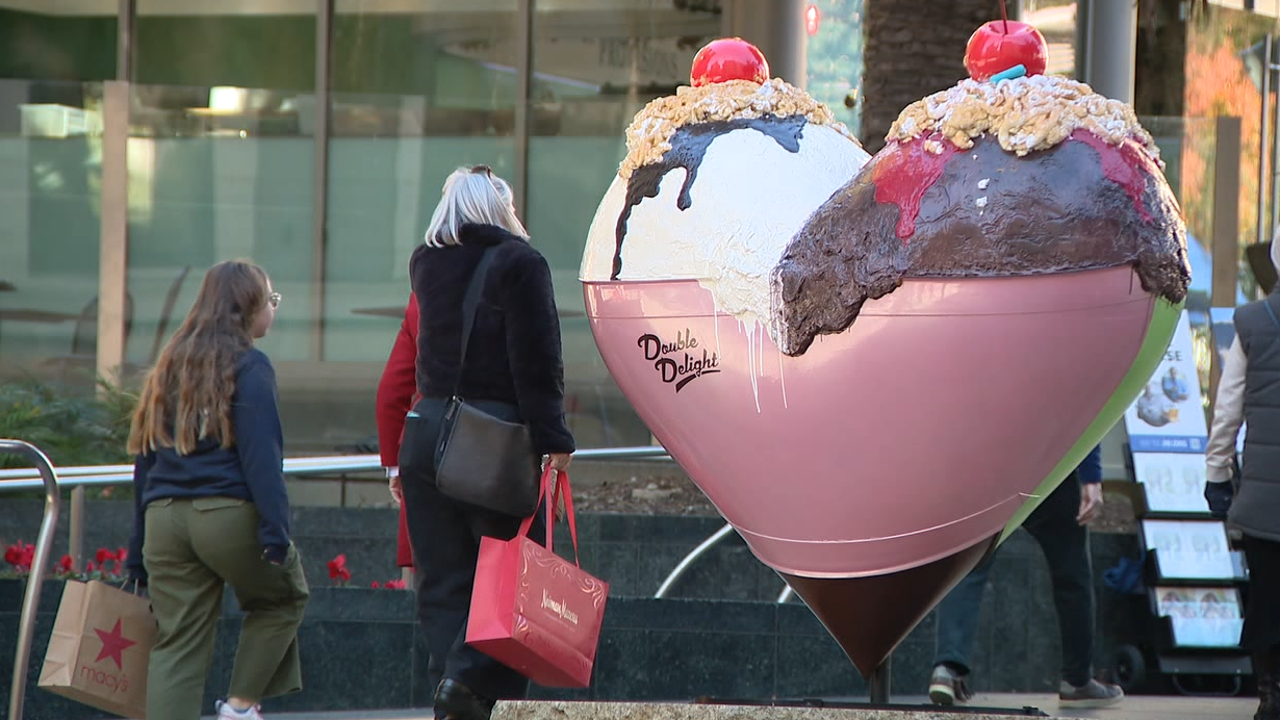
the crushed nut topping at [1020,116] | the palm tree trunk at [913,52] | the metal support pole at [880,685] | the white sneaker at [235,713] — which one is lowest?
the white sneaker at [235,713]

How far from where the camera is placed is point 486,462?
16.8 ft

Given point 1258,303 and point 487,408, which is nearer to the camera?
point 487,408

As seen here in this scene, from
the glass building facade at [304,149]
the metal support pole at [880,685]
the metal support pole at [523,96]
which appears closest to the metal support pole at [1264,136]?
the glass building facade at [304,149]

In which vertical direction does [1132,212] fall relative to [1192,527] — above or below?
above

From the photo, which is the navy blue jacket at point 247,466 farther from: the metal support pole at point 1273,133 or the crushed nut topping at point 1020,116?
the metal support pole at point 1273,133

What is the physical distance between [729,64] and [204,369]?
6.53 feet

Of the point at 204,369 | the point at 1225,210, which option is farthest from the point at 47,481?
the point at 1225,210

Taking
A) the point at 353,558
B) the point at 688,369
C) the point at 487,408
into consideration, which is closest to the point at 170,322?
the point at 353,558

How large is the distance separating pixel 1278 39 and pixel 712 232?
41.9ft

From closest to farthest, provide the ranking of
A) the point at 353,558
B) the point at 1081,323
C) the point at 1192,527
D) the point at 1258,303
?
the point at 1081,323 < the point at 1258,303 < the point at 1192,527 < the point at 353,558

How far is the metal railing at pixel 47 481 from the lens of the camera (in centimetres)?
575

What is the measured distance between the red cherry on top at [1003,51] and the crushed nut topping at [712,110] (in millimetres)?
402

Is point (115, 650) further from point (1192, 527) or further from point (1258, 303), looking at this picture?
point (1192, 527)

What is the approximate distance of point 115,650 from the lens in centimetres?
539
